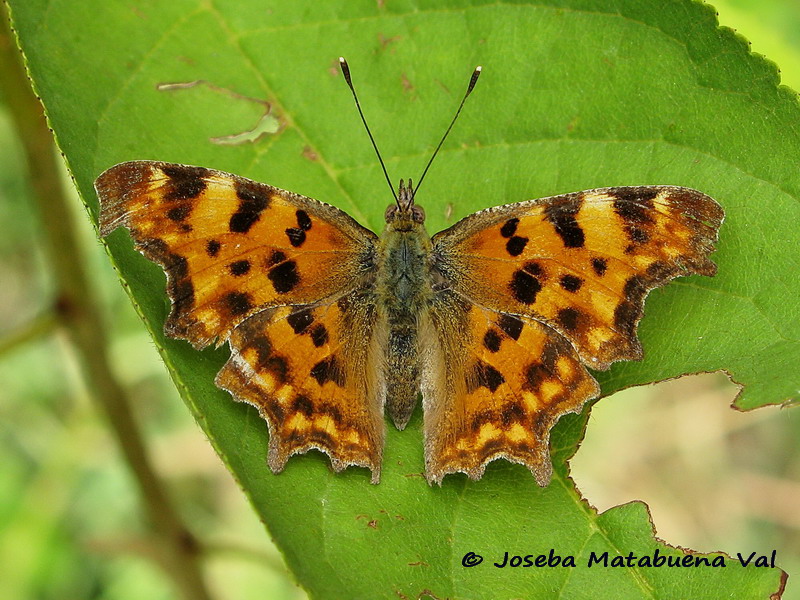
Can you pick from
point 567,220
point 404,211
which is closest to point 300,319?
point 404,211

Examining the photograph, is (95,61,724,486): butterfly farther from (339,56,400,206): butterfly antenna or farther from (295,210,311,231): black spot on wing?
(339,56,400,206): butterfly antenna

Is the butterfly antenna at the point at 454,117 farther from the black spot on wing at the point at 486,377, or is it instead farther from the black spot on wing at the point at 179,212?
the black spot on wing at the point at 179,212

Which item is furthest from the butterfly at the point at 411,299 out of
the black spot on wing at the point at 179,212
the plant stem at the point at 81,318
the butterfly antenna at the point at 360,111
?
the plant stem at the point at 81,318

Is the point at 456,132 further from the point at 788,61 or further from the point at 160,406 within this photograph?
the point at 160,406

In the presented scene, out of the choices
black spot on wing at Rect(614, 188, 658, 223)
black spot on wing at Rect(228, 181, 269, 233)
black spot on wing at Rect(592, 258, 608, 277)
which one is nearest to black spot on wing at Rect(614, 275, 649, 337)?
black spot on wing at Rect(592, 258, 608, 277)

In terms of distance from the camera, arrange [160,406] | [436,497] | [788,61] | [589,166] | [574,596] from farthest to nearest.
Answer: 1. [160,406]
2. [788,61]
3. [589,166]
4. [436,497]
5. [574,596]


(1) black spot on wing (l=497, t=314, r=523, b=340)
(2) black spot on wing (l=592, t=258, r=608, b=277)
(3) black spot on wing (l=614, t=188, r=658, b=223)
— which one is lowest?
(1) black spot on wing (l=497, t=314, r=523, b=340)

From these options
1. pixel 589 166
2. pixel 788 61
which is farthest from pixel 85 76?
pixel 788 61

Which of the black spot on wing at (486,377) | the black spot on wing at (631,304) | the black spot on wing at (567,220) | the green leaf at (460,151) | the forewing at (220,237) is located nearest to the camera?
the green leaf at (460,151)
